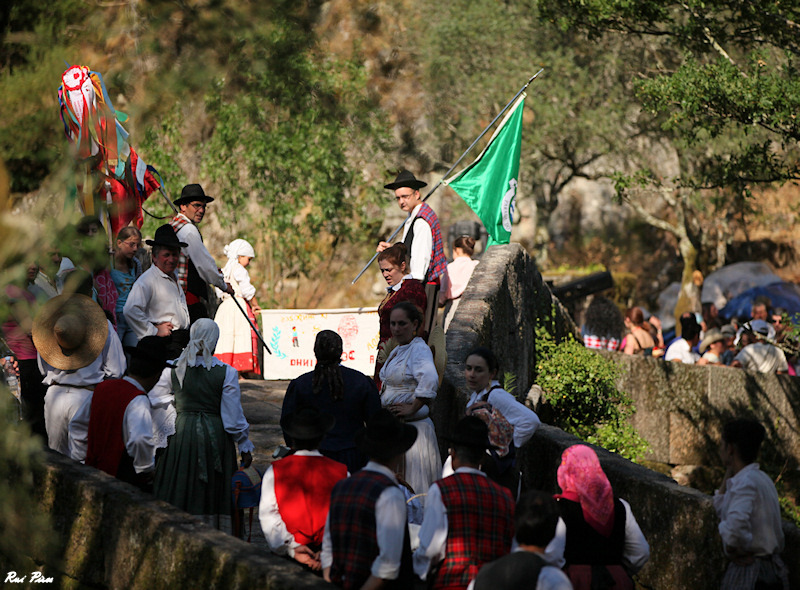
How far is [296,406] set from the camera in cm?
578

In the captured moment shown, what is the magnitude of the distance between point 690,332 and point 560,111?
1420 centimetres

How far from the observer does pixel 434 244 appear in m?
8.66

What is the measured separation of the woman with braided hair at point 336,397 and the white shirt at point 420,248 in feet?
8.36

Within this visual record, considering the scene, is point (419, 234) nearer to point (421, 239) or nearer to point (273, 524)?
point (421, 239)

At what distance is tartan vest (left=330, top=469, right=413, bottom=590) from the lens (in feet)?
14.3

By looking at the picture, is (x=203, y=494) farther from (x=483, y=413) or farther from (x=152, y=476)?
(x=483, y=413)

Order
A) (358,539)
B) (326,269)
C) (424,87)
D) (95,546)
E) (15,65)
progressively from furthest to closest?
(424,87) < (326,269) < (95,546) < (358,539) < (15,65)

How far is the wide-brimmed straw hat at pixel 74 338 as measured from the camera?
6289 mm

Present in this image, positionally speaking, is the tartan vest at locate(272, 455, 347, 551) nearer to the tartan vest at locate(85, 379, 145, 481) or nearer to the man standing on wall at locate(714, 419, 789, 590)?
the tartan vest at locate(85, 379, 145, 481)

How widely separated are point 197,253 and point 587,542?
4452 mm

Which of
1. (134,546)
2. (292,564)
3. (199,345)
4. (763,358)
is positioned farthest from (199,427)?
(763,358)

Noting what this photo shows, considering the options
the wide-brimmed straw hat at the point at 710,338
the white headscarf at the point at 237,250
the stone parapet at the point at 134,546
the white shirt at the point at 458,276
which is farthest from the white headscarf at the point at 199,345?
the wide-brimmed straw hat at the point at 710,338

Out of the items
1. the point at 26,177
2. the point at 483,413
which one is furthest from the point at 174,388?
the point at 26,177

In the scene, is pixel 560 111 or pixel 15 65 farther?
pixel 560 111
